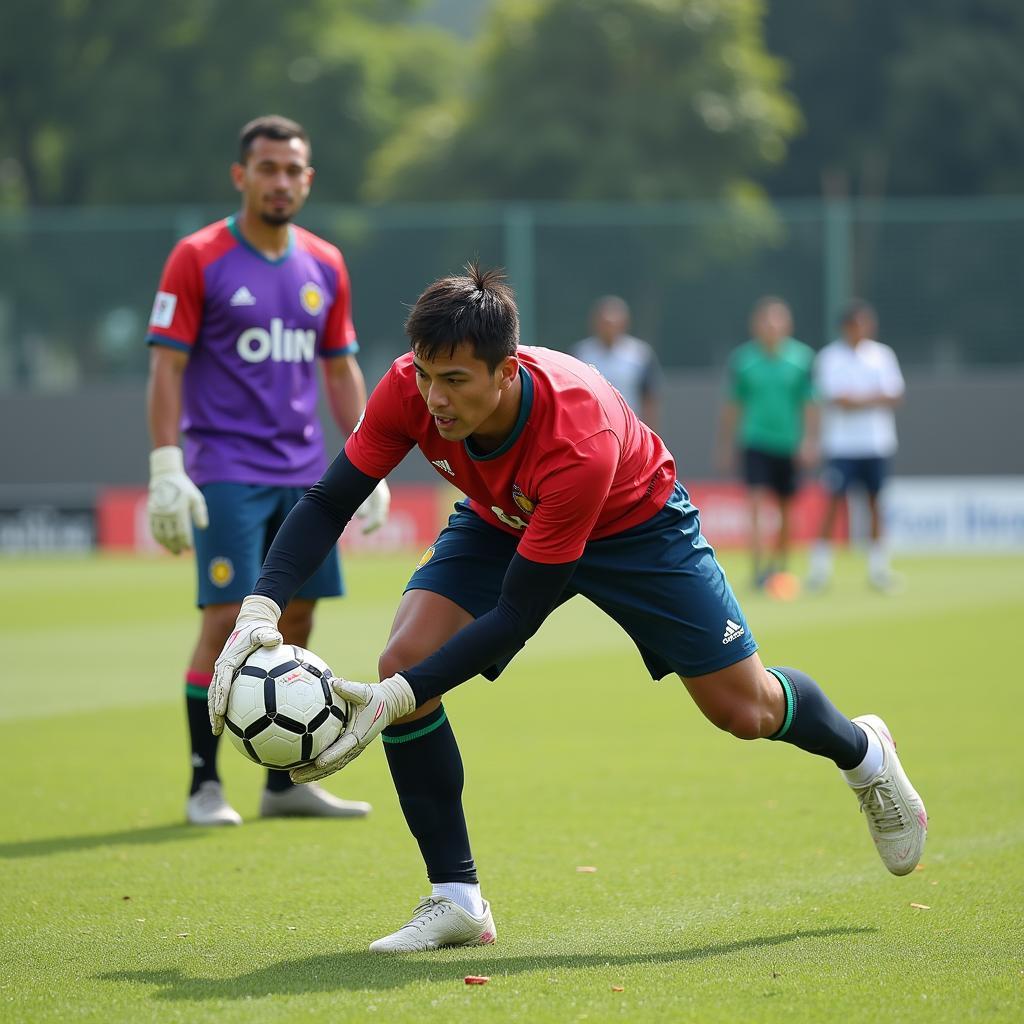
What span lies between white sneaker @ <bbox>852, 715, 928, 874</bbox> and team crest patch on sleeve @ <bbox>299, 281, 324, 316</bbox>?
9.89 ft

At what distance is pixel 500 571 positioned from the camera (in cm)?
513

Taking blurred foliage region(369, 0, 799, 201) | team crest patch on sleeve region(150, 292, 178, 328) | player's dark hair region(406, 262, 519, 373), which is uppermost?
blurred foliage region(369, 0, 799, 201)

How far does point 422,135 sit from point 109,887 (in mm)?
38156

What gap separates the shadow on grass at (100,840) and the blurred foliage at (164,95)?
3665 cm

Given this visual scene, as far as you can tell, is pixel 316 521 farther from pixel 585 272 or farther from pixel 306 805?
pixel 585 272

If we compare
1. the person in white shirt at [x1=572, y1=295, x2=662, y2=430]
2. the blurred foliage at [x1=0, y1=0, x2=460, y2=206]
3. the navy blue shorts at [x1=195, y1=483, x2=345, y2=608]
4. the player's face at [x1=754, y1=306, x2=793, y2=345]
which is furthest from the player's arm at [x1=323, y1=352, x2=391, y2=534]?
the blurred foliage at [x1=0, y1=0, x2=460, y2=206]

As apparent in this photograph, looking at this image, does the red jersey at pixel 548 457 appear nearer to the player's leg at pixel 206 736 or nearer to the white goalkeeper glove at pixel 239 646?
the white goalkeeper glove at pixel 239 646

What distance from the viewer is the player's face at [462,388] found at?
446 centimetres

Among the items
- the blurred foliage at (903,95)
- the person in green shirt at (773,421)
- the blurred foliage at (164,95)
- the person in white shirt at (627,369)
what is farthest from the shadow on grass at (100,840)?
the blurred foliage at (903,95)

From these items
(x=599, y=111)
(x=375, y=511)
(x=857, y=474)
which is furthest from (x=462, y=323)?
(x=599, y=111)

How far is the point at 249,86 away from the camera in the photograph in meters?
43.6

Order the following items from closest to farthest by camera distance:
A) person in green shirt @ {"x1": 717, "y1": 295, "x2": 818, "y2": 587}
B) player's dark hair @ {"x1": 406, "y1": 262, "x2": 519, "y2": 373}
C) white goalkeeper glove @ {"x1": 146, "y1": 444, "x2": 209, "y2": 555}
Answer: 1. player's dark hair @ {"x1": 406, "y1": 262, "x2": 519, "y2": 373}
2. white goalkeeper glove @ {"x1": 146, "y1": 444, "x2": 209, "y2": 555}
3. person in green shirt @ {"x1": 717, "y1": 295, "x2": 818, "y2": 587}

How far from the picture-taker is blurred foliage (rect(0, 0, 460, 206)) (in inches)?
1655

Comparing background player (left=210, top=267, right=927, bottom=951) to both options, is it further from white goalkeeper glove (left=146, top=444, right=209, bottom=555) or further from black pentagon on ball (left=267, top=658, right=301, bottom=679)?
white goalkeeper glove (left=146, top=444, right=209, bottom=555)
